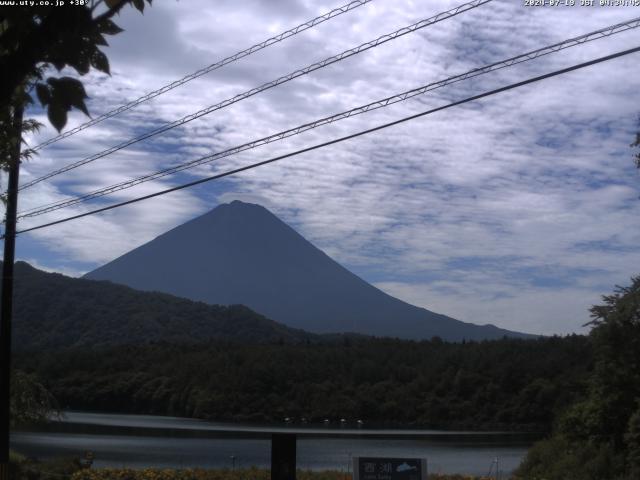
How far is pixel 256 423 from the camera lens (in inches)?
2645

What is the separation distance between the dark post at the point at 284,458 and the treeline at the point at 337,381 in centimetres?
3454

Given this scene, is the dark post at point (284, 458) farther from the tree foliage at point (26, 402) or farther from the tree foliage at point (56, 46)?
the tree foliage at point (26, 402)

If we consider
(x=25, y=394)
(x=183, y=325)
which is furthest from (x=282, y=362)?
(x=183, y=325)

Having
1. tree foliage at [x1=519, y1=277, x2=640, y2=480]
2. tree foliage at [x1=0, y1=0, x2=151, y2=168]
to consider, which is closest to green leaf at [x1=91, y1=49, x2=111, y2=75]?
tree foliage at [x1=0, y1=0, x2=151, y2=168]

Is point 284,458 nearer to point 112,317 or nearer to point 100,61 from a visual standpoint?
point 100,61

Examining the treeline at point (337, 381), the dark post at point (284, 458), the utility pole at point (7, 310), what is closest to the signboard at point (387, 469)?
the dark post at point (284, 458)

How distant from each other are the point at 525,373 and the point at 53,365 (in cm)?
3787

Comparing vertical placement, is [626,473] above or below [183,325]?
below

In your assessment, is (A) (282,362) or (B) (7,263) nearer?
(B) (7,263)

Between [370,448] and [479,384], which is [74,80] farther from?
[479,384]

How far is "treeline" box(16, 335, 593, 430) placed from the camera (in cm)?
5300

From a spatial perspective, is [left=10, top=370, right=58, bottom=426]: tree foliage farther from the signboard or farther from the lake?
the signboard

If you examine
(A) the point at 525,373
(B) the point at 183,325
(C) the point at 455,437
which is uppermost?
(B) the point at 183,325

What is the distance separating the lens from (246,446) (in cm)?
4284
